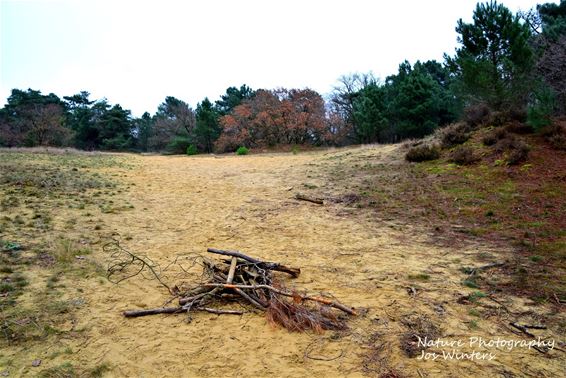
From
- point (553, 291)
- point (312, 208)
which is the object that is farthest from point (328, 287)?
point (312, 208)

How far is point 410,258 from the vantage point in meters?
5.77

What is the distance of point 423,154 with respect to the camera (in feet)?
41.5

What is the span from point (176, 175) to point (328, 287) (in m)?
10.9

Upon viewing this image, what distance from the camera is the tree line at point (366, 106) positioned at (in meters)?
11.4

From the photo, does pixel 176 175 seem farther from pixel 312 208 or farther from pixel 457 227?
pixel 457 227

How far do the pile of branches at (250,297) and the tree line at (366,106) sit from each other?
9.70m

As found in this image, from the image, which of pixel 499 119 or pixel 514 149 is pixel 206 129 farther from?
pixel 514 149

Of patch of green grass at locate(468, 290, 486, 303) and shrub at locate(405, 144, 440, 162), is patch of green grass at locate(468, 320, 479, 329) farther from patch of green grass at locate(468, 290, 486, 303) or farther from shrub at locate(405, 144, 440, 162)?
shrub at locate(405, 144, 440, 162)

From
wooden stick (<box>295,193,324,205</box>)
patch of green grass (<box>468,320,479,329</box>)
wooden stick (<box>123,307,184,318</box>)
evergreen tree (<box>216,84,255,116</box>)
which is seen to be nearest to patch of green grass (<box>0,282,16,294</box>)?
wooden stick (<box>123,307,184,318</box>)

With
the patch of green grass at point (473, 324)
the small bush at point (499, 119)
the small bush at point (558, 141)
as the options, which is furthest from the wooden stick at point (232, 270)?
the small bush at point (499, 119)

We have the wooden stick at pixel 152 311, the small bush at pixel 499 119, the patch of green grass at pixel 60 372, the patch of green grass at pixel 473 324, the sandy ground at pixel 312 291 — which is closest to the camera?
the patch of green grass at pixel 60 372

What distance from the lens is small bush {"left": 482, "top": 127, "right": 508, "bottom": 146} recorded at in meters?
11.4

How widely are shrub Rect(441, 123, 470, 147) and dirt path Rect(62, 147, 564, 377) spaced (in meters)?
6.04

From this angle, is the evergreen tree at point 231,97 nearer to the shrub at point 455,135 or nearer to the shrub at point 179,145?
the shrub at point 179,145
